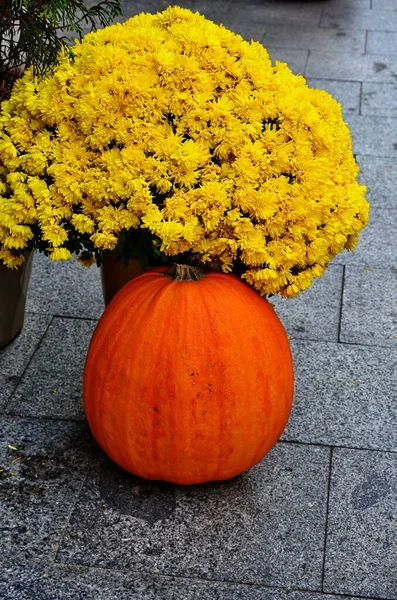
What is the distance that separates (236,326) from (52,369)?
1207 millimetres

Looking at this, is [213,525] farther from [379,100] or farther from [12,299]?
[379,100]

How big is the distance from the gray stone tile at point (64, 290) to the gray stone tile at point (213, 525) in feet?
4.08

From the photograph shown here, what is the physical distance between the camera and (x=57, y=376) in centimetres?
384

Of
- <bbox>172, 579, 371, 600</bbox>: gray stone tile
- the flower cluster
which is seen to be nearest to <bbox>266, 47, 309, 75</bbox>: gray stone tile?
the flower cluster

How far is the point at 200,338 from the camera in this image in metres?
2.94

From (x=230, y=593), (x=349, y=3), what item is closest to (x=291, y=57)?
(x=349, y=3)

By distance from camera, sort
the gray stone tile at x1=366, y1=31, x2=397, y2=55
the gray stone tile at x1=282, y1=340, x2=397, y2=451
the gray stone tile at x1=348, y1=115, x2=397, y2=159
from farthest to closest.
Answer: the gray stone tile at x1=366, y1=31, x2=397, y2=55
the gray stone tile at x1=348, y1=115, x2=397, y2=159
the gray stone tile at x1=282, y1=340, x2=397, y2=451

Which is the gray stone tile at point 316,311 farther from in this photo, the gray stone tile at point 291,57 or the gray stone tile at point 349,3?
the gray stone tile at point 349,3

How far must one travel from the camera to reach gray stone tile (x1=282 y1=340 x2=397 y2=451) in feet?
11.6

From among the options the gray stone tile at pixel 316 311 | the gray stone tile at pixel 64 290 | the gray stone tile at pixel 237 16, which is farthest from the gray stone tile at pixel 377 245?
the gray stone tile at pixel 237 16

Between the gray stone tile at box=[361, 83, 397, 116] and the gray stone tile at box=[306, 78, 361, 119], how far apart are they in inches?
2.3

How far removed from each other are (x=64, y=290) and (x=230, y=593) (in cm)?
218

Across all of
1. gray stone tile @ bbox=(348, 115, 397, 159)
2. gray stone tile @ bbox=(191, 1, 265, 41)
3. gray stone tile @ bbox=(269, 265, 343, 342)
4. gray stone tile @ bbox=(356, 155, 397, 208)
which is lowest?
gray stone tile @ bbox=(269, 265, 343, 342)

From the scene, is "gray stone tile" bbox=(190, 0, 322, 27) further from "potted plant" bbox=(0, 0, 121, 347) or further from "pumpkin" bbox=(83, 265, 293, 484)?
"pumpkin" bbox=(83, 265, 293, 484)
